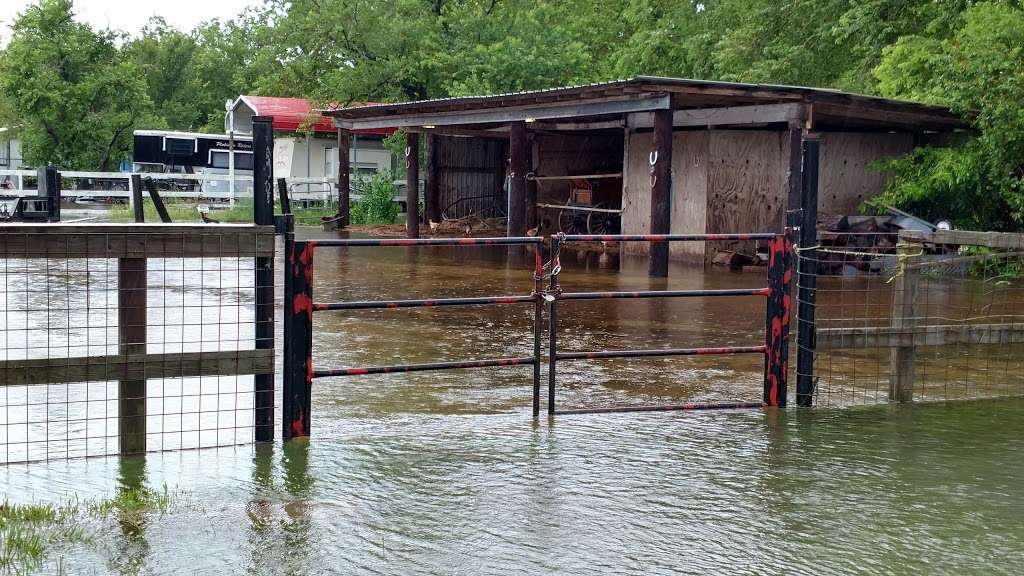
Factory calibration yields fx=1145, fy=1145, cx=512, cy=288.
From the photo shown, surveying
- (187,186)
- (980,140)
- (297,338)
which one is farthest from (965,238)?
(187,186)

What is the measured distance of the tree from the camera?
42.7 meters

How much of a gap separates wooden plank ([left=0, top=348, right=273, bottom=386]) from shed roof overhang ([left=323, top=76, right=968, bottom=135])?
11803mm

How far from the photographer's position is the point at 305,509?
16.9ft

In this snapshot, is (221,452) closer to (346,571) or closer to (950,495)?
(346,571)

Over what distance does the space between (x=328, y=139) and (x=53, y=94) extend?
1015 centimetres

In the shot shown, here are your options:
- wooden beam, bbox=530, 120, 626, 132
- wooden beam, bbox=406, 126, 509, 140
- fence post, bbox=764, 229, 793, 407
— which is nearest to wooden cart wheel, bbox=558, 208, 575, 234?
wooden beam, bbox=530, 120, 626, 132

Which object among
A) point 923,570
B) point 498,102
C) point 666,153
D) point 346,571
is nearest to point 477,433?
point 346,571

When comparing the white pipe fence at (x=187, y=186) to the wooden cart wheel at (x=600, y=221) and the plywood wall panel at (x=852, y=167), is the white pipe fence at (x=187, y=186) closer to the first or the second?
the wooden cart wheel at (x=600, y=221)

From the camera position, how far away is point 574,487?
18.4 feet

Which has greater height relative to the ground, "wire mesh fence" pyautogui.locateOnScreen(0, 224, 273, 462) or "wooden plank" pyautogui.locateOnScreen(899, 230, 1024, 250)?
"wooden plank" pyautogui.locateOnScreen(899, 230, 1024, 250)

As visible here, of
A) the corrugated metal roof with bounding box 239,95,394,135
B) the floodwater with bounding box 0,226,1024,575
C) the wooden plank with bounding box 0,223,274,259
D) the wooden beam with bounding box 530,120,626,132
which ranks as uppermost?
the corrugated metal roof with bounding box 239,95,394,135

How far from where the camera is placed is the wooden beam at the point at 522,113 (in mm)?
18453

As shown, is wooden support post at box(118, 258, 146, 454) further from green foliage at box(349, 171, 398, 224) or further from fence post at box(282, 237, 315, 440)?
green foliage at box(349, 171, 398, 224)

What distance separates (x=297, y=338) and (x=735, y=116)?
48.7ft
